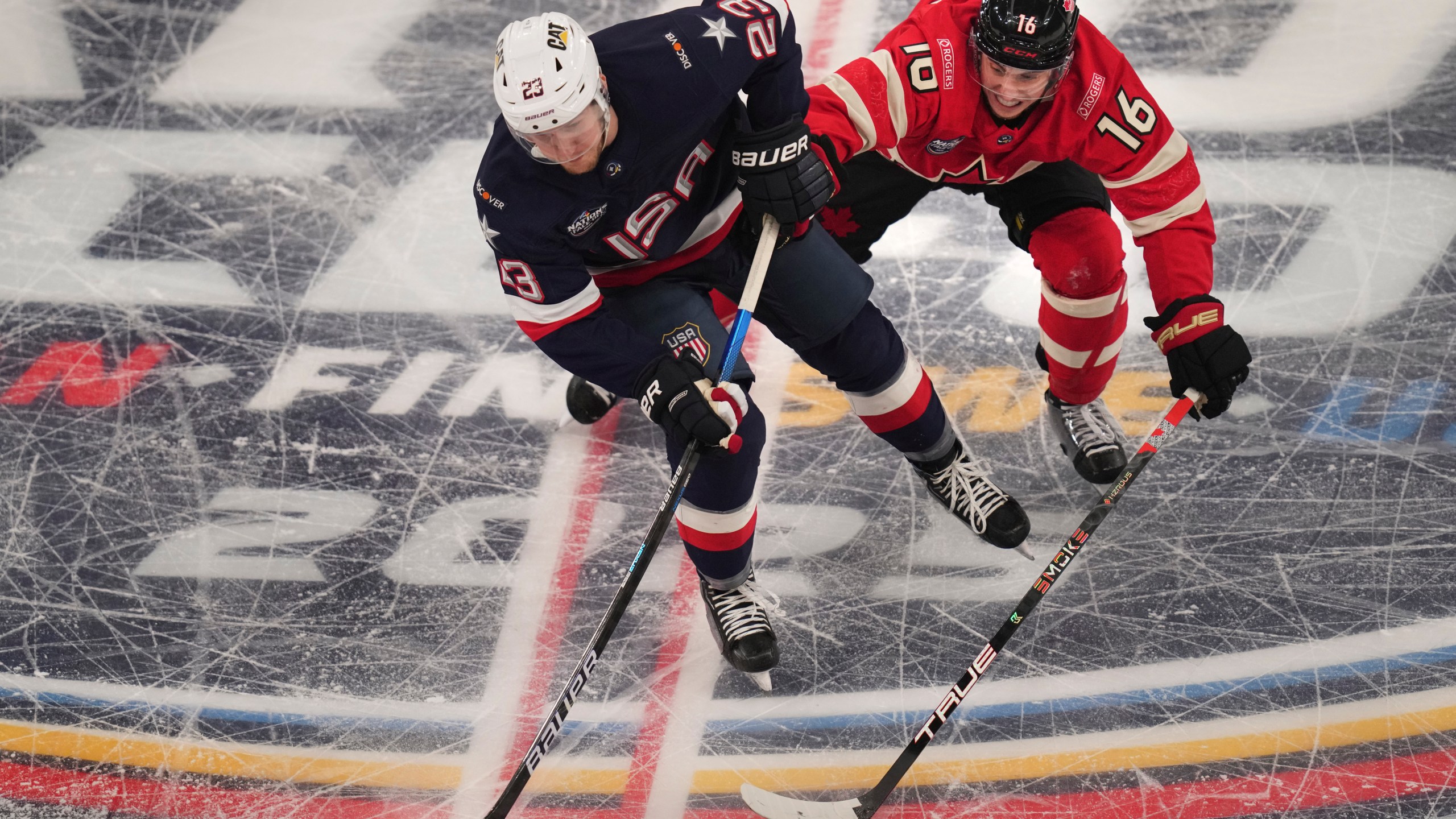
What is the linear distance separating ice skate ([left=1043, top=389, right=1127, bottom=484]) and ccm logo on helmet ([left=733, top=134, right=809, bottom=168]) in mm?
1117

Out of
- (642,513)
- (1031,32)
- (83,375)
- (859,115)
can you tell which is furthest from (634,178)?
(83,375)

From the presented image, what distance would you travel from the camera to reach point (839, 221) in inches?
129

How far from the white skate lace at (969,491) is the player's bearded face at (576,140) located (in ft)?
4.07

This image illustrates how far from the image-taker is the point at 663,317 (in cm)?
260

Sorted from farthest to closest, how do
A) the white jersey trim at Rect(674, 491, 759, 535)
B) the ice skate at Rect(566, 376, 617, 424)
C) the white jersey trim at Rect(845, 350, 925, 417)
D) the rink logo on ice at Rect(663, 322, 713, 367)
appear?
the ice skate at Rect(566, 376, 617, 424) < the white jersey trim at Rect(845, 350, 925, 417) < the white jersey trim at Rect(674, 491, 759, 535) < the rink logo on ice at Rect(663, 322, 713, 367)

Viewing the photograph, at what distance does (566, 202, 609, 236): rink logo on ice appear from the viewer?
243 centimetres

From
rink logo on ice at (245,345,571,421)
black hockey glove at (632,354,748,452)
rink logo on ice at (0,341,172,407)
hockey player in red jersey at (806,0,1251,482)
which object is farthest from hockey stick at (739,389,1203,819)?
rink logo on ice at (0,341,172,407)

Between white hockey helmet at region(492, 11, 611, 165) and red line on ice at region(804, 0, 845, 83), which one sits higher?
white hockey helmet at region(492, 11, 611, 165)

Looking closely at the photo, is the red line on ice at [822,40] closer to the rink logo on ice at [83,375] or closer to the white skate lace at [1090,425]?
the white skate lace at [1090,425]

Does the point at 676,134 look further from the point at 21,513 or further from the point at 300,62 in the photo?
the point at 300,62

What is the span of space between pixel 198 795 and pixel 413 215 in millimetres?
2134

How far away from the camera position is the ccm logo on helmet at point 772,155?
2.56 meters

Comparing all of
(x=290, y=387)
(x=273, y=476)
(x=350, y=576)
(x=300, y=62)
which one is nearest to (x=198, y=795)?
(x=350, y=576)

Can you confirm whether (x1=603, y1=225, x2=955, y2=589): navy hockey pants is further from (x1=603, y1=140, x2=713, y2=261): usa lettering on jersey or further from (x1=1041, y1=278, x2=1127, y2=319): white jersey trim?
(x1=1041, y1=278, x2=1127, y2=319): white jersey trim
